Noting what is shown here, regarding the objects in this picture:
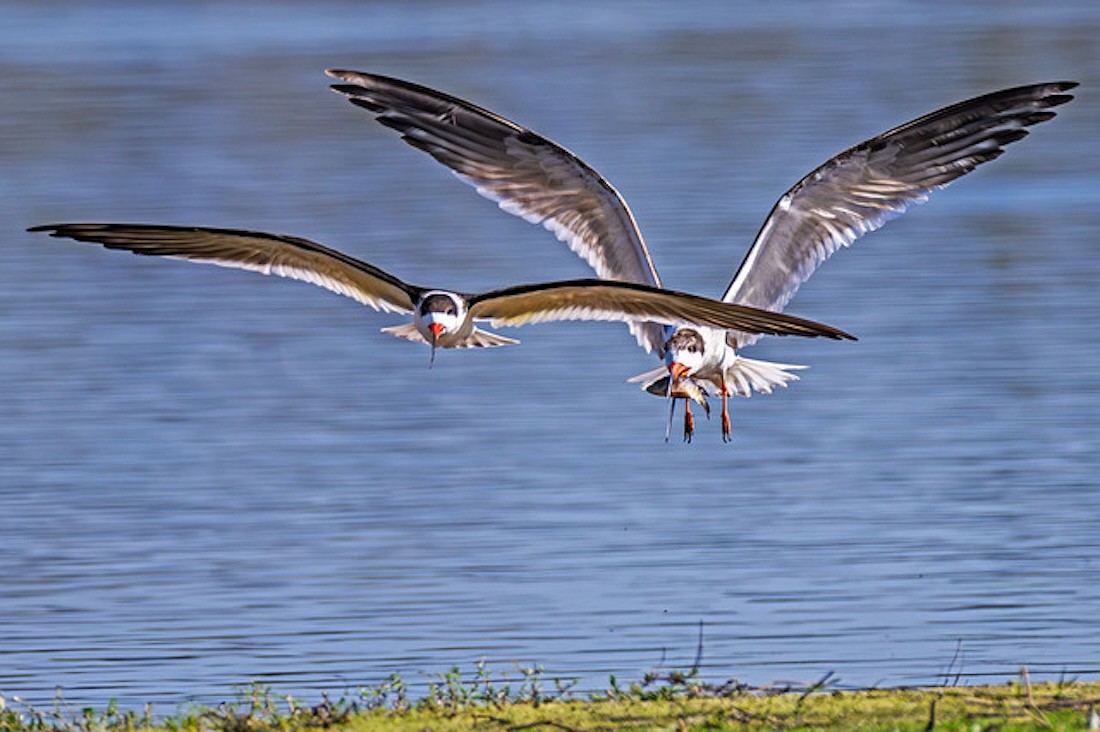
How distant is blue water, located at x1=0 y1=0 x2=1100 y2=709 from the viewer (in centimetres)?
921

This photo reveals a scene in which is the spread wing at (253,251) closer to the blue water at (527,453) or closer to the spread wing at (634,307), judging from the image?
the spread wing at (634,307)

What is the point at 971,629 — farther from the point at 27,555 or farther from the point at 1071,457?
the point at 27,555

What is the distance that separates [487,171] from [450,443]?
2042 mm

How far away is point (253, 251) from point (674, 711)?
2.36m

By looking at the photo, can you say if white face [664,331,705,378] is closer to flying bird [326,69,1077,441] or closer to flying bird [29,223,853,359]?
flying bird [326,69,1077,441]

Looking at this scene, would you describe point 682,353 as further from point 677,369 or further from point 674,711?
point 674,711

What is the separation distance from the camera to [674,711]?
7.10 meters

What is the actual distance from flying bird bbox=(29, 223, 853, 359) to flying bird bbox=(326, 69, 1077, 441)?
1870 millimetres

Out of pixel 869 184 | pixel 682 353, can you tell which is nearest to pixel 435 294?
pixel 682 353

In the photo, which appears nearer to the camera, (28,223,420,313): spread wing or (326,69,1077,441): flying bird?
(28,223,420,313): spread wing

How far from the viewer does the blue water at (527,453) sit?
9.21 metres

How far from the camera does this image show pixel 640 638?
9.12 m

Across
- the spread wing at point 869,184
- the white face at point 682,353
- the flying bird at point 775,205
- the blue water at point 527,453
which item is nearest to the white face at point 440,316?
the blue water at point 527,453

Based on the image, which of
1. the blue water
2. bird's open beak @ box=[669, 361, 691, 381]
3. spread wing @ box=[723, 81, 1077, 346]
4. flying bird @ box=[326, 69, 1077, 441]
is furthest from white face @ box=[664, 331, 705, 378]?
the blue water
